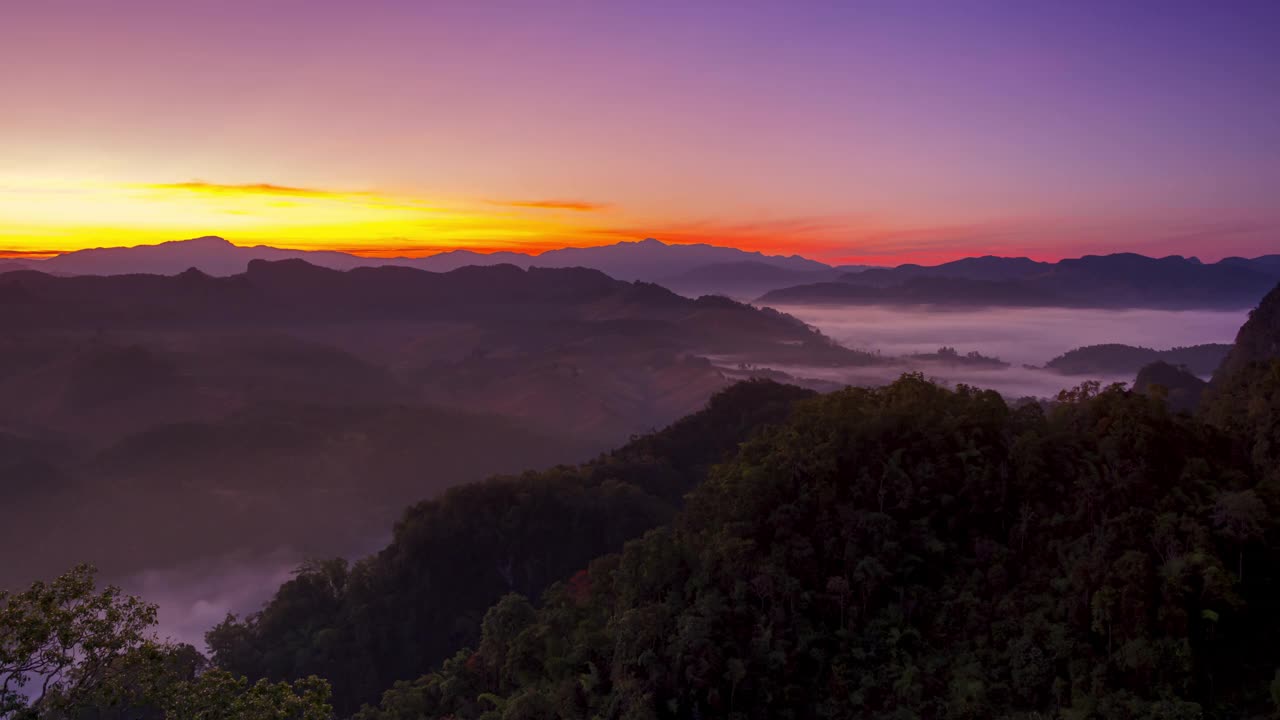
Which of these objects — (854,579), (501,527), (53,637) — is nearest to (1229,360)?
(501,527)

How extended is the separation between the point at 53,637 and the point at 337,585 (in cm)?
5806

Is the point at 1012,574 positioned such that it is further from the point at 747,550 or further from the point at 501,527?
the point at 501,527

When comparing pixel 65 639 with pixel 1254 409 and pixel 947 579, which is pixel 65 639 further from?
pixel 1254 409

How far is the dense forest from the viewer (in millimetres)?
15547

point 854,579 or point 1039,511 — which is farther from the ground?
point 1039,511

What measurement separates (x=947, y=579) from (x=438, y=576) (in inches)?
2318

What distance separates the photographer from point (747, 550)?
66.2 feet

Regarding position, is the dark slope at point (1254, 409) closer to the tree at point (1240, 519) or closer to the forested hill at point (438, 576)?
the tree at point (1240, 519)

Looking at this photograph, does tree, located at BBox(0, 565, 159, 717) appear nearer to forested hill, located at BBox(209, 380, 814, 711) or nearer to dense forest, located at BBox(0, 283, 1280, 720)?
dense forest, located at BBox(0, 283, 1280, 720)

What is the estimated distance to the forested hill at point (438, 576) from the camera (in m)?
60.3

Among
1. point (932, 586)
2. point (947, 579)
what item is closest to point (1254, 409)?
point (947, 579)

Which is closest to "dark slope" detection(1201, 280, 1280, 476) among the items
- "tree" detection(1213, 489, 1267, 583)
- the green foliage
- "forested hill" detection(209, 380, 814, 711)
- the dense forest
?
the dense forest

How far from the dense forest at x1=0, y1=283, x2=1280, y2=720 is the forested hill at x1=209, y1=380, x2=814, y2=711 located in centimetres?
3769

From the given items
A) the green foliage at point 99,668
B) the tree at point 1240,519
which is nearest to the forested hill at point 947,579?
the tree at point 1240,519
